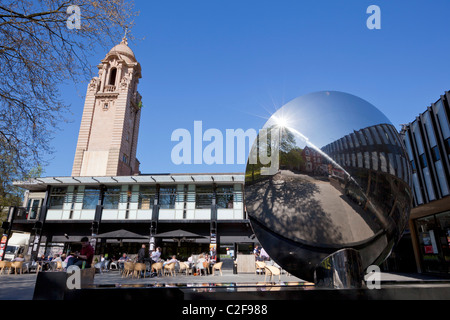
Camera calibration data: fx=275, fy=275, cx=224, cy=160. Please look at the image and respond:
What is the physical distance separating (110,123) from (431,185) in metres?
35.9

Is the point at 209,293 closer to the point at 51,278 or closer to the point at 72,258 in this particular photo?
the point at 51,278

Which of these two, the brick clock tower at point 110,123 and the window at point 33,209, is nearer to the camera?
the window at point 33,209

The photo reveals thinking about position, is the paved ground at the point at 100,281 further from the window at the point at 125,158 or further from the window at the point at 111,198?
the window at the point at 125,158

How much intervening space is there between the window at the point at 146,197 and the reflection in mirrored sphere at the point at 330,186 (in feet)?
75.7

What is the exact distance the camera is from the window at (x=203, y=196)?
2450cm

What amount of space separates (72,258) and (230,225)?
17.8 m

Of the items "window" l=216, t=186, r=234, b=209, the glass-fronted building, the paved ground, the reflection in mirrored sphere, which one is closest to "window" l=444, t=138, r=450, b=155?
the paved ground

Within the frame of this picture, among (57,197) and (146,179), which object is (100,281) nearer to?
(146,179)

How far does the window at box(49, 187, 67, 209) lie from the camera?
25344mm

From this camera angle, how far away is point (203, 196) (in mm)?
24828

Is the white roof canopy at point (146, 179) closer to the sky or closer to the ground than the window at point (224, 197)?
closer to the sky

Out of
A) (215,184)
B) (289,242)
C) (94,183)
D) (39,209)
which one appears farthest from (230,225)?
(289,242)

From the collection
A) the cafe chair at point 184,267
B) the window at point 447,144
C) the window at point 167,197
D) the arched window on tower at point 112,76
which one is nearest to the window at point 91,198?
the window at point 167,197

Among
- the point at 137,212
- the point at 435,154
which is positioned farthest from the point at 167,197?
the point at 435,154
